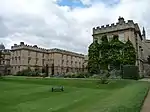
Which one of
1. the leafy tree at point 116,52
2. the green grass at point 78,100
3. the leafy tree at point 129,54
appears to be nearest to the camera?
the green grass at point 78,100

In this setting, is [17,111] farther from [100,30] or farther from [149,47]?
[149,47]

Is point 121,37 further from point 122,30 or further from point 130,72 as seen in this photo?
point 130,72

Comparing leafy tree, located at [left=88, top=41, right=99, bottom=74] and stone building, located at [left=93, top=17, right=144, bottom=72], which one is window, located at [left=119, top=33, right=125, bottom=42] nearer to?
stone building, located at [left=93, top=17, right=144, bottom=72]

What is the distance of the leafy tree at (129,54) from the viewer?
3553 centimetres

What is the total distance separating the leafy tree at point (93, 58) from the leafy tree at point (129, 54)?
17.6ft

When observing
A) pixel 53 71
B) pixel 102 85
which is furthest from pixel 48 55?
pixel 102 85

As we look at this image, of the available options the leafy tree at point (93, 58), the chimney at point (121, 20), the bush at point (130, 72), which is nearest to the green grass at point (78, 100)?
the bush at point (130, 72)

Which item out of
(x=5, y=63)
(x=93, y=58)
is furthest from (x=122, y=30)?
(x=5, y=63)

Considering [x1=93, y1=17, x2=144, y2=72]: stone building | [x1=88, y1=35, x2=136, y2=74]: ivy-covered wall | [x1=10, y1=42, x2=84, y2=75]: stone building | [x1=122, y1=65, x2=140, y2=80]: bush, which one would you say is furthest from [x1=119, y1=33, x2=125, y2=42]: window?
[x1=10, y1=42, x2=84, y2=75]: stone building

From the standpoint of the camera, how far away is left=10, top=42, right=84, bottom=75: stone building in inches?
2451

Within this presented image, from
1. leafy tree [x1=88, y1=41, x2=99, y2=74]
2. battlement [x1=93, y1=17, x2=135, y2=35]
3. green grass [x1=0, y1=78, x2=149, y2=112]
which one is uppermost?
battlement [x1=93, y1=17, x2=135, y2=35]

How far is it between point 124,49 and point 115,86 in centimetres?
1508

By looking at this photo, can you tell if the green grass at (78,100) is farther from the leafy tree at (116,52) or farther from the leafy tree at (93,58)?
the leafy tree at (93,58)

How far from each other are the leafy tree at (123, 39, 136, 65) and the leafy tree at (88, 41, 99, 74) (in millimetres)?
5357
